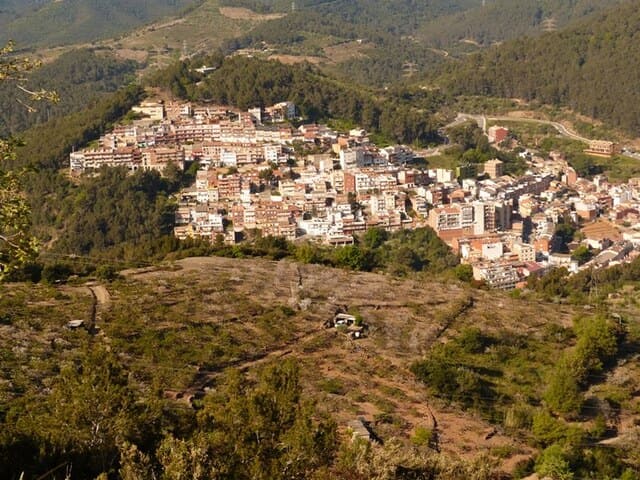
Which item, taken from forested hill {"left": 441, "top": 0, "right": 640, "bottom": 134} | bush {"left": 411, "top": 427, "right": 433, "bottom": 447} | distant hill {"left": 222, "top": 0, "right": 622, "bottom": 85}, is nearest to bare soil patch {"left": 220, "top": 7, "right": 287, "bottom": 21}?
distant hill {"left": 222, "top": 0, "right": 622, "bottom": 85}

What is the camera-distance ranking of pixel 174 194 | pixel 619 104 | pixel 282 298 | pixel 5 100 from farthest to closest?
pixel 5 100
pixel 619 104
pixel 174 194
pixel 282 298

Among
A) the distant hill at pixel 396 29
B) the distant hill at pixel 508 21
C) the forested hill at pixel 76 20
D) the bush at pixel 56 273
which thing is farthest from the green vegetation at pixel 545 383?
the forested hill at pixel 76 20

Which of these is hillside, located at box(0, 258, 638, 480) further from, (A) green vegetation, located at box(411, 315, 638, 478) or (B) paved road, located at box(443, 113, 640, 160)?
(B) paved road, located at box(443, 113, 640, 160)

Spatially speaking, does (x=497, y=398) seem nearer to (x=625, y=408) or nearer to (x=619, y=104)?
(x=625, y=408)

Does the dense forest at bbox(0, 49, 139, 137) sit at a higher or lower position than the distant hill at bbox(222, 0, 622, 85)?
lower

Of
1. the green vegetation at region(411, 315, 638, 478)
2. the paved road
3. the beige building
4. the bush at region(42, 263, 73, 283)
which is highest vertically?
the paved road

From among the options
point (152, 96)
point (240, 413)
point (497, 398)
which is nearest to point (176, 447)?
point (240, 413)

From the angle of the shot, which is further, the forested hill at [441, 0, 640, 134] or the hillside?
the forested hill at [441, 0, 640, 134]
